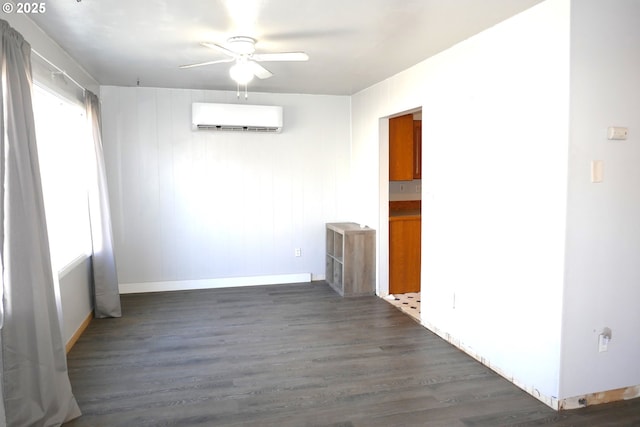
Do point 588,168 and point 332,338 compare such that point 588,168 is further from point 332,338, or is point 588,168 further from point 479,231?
point 332,338

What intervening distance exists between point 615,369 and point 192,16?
3534 mm

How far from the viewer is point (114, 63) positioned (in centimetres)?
409

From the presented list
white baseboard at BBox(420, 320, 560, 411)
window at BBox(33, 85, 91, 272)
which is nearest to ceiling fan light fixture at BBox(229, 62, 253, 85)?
window at BBox(33, 85, 91, 272)

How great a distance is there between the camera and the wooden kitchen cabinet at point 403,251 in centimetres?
515

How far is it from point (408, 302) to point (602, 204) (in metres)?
2.59

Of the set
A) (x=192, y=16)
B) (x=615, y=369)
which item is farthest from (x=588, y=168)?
(x=192, y=16)

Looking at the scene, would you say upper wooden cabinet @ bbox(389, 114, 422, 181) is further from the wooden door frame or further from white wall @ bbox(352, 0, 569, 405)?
white wall @ bbox(352, 0, 569, 405)

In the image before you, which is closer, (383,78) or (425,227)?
(425,227)

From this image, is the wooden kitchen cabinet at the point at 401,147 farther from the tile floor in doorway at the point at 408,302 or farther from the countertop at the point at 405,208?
the tile floor in doorway at the point at 408,302

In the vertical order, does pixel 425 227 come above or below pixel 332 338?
above

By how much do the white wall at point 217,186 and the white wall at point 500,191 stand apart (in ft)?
6.21

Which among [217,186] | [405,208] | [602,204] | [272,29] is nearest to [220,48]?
[272,29]

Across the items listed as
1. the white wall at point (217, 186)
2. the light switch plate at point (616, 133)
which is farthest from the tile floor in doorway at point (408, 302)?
the light switch plate at point (616, 133)

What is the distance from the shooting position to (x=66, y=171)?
409 centimetres
